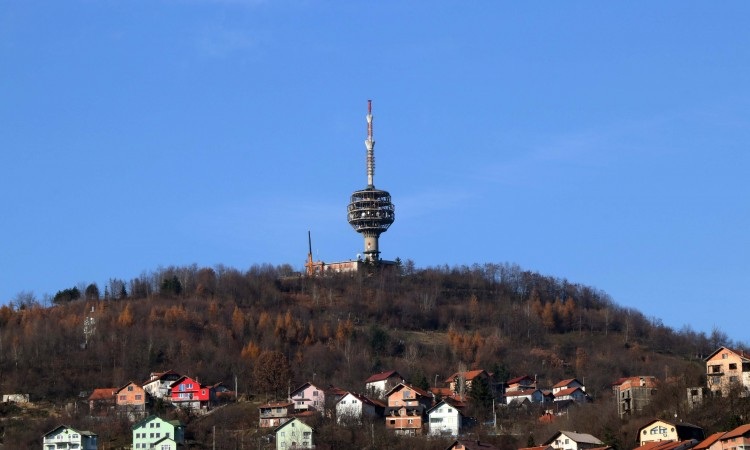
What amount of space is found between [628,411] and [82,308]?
153 feet

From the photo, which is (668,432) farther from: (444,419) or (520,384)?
(520,384)

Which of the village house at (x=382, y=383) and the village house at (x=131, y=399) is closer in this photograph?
the village house at (x=131, y=399)

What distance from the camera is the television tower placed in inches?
4680

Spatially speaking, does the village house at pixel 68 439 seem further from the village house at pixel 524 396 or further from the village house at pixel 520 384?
the village house at pixel 520 384

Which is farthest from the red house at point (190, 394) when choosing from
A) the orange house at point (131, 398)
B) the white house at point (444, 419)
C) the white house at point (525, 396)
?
the white house at point (525, 396)

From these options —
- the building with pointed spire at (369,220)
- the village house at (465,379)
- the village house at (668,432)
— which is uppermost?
the building with pointed spire at (369,220)

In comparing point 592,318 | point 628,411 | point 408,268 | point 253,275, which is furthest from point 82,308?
point 628,411

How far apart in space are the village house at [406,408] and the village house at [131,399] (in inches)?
479

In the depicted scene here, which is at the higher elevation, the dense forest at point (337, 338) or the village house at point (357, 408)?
the dense forest at point (337, 338)

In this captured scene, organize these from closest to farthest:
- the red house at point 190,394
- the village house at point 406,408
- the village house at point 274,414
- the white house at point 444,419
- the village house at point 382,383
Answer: the white house at point 444,419, the village house at point 406,408, the village house at point 274,414, the red house at point 190,394, the village house at point 382,383

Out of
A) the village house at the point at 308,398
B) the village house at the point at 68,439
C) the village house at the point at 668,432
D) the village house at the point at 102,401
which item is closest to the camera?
the village house at the point at 668,432

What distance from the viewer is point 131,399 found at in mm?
79438

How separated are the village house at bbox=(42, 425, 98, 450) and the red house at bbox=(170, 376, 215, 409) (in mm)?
8108

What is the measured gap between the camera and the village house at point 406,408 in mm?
73769
